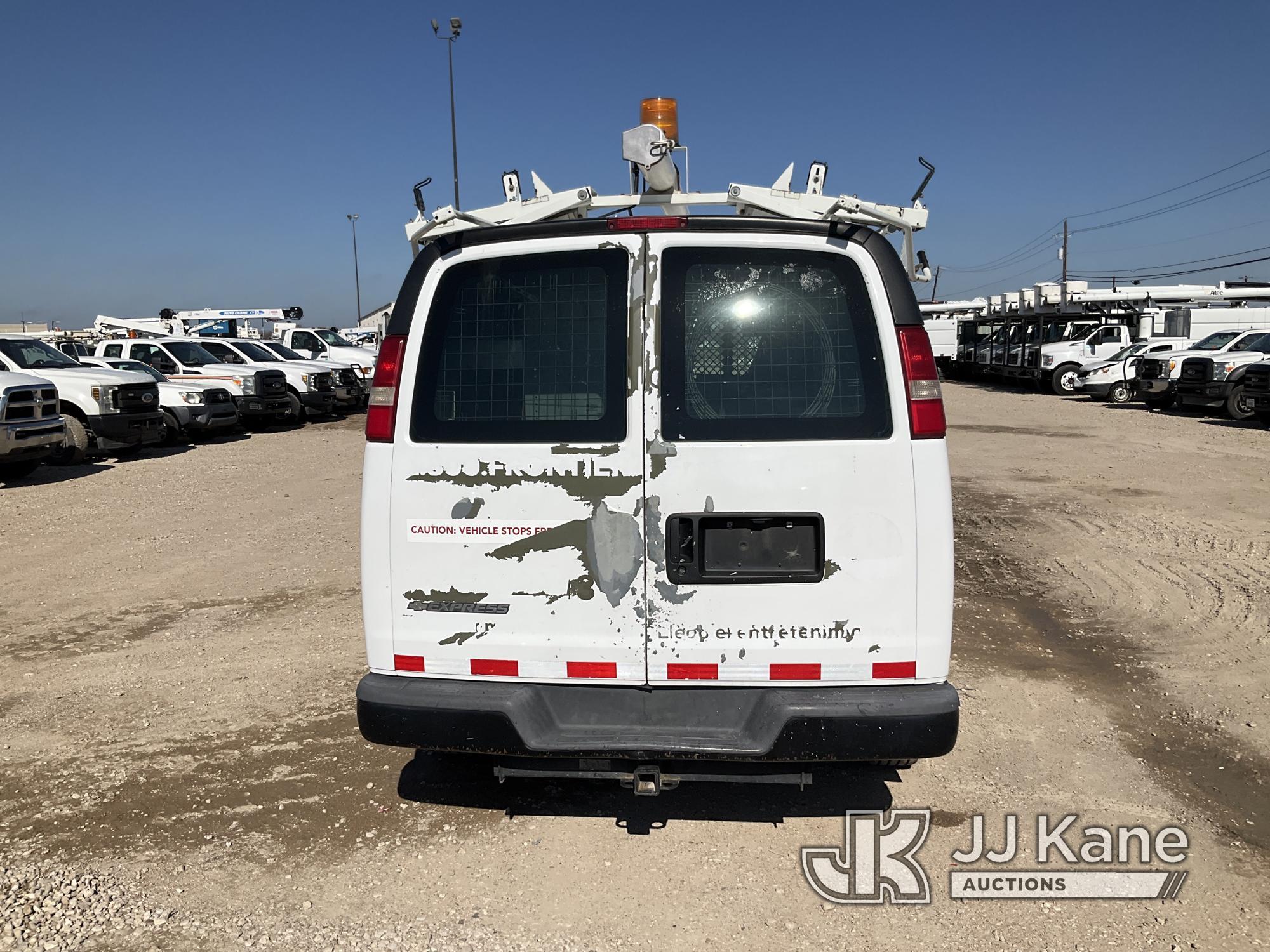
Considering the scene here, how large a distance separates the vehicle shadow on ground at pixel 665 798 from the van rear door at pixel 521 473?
0.89 meters

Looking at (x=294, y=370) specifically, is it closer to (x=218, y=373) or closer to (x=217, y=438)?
(x=218, y=373)

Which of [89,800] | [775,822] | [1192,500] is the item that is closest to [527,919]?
[775,822]

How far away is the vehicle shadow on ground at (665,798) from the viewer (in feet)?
13.4

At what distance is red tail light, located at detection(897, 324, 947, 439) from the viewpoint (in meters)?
3.40

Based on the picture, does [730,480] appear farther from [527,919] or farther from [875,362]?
[527,919]

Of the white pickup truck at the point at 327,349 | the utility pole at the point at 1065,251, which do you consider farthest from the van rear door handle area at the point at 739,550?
the utility pole at the point at 1065,251

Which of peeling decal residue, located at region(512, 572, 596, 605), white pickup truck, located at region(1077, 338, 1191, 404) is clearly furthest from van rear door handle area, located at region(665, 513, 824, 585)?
white pickup truck, located at region(1077, 338, 1191, 404)

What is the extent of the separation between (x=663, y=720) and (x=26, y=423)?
508 inches

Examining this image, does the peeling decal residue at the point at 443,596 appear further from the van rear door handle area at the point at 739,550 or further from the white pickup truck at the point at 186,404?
the white pickup truck at the point at 186,404

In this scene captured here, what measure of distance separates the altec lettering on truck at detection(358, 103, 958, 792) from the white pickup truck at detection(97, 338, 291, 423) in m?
18.3

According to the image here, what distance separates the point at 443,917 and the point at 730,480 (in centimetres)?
171

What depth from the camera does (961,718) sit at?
16.7 feet

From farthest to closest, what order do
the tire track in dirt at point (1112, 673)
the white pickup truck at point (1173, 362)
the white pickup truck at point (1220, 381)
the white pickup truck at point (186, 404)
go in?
the white pickup truck at point (1173, 362) → the white pickup truck at point (1220, 381) → the white pickup truck at point (186, 404) → the tire track in dirt at point (1112, 673)

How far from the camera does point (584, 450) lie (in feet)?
11.3
